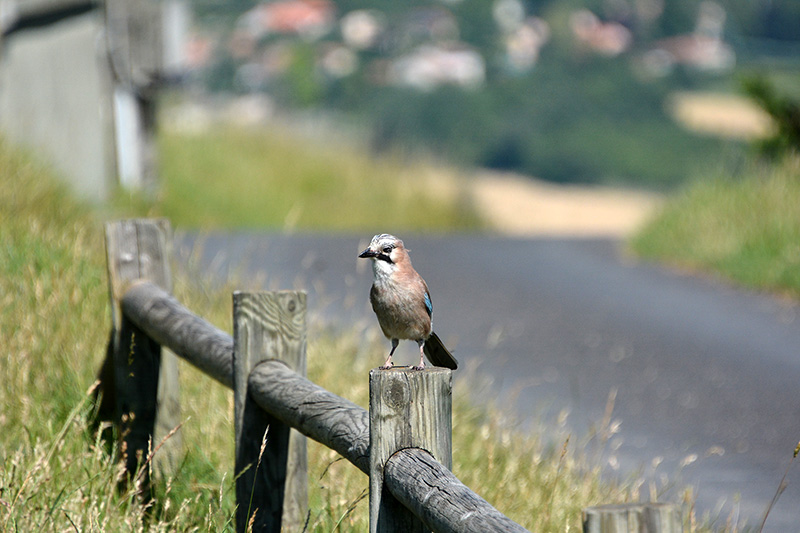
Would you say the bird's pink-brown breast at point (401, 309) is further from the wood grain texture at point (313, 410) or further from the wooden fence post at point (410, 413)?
the wooden fence post at point (410, 413)

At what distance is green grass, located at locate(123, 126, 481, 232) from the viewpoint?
17.8 meters

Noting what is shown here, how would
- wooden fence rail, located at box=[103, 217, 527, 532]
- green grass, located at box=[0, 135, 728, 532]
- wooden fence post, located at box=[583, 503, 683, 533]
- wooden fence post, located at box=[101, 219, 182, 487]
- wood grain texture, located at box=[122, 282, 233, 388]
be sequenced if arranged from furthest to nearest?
wooden fence post, located at box=[101, 219, 182, 487] → wood grain texture, located at box=[122, 282, 233, 388] → green grass, located at box=[0, 135, 728, 532] → wooden fence rail, located at box=[103, 217, 527, 532] → wooden fence post, located at box=[583, 503, 683, 533]

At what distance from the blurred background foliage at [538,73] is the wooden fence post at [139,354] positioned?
34.4 metres

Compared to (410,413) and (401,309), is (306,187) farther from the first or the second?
(410,413)

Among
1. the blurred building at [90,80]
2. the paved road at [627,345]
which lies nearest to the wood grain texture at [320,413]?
the paved road at [627,345]

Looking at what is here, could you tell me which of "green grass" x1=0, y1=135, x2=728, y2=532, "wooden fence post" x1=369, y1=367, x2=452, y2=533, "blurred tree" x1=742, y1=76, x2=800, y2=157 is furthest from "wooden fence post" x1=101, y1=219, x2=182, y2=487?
"blurred tree" x1=742, y1=76, x2=800, y2=157

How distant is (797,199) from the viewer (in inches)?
416

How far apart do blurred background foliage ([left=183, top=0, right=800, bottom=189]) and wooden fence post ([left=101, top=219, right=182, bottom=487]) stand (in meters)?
34.4

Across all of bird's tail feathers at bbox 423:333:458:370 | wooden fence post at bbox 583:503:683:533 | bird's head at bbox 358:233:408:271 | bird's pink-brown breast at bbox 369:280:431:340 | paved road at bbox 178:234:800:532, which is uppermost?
bird's head at bbox 358:233:408:271

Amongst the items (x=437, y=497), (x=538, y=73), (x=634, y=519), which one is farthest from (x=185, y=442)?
(x=538, y=73)

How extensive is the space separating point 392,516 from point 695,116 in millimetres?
63208

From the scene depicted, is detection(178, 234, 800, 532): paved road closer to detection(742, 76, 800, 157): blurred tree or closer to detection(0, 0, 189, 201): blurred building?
detection(0, 0, 189, 201): blurred building

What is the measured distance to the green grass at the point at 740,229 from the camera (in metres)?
9.59

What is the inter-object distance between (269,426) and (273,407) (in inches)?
9.9
